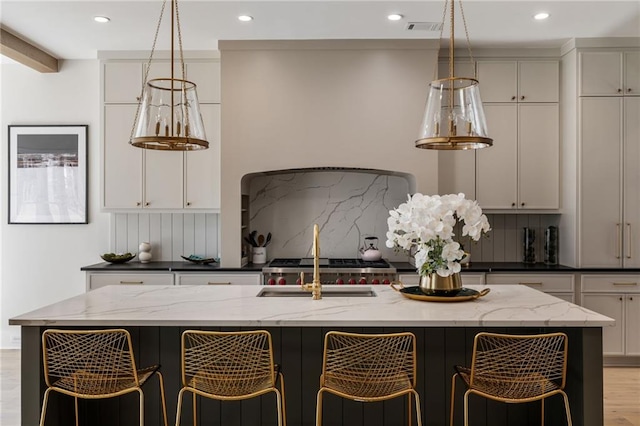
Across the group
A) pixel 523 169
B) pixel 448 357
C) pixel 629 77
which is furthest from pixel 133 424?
pixel 629 77

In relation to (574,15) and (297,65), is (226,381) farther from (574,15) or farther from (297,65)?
(574,15)

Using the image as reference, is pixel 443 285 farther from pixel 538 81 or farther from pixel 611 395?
pixel 538 81

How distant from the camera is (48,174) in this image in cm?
490

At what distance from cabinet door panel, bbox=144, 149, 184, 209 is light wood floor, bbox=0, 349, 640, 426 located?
1751 millimetres

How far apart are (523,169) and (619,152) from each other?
2.59ft

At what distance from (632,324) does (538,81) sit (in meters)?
2.24

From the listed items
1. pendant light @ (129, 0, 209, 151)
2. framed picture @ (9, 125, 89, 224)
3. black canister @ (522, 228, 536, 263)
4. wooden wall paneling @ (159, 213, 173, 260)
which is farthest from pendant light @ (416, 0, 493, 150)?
framed picture @ (9, 125, 89, 224)

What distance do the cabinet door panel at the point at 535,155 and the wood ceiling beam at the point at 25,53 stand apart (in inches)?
171

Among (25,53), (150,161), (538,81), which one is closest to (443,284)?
(538,81)

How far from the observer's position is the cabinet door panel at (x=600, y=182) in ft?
14.2

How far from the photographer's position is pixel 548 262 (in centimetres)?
462

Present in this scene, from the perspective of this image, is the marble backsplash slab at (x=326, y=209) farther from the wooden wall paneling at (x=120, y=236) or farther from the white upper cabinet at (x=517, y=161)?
the wooden wall paneling at (x=120, y=236)

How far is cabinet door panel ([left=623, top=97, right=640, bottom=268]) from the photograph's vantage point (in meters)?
4.35

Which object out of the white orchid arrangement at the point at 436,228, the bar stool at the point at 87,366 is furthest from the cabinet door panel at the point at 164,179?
the white orchid arrangement at the point at 436,228
